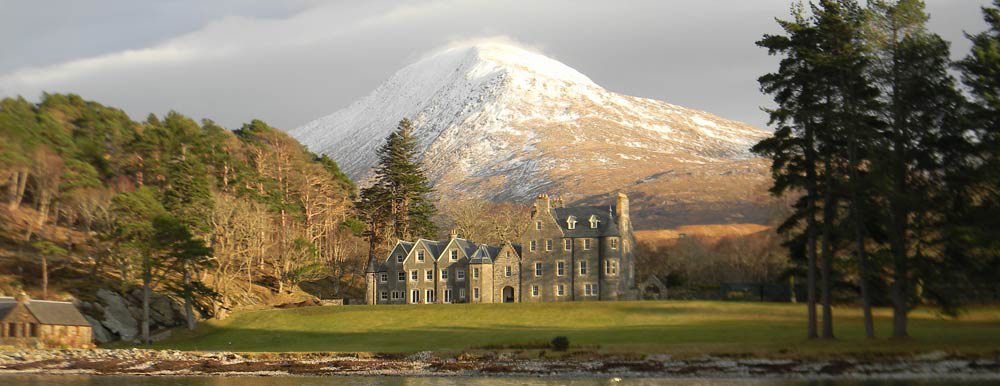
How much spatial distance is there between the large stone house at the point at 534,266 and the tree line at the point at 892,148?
108ft

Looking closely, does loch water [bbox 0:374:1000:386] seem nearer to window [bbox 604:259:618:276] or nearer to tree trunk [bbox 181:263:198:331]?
tree trunk [bbox 181:263:198:331]

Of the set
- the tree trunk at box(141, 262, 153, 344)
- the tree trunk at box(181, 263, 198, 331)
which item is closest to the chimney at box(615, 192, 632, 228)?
the tree trunk at box(181, 263, 198, 331)

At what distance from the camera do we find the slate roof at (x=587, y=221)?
85125 mm

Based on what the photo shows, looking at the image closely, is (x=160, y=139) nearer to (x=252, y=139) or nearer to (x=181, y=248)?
(x=252, y=139)

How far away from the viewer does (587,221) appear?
86.4 metres

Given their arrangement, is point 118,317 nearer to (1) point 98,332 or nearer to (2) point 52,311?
(1) point 98,332

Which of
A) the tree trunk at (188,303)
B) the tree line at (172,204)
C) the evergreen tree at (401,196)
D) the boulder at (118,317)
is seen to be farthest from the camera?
the evergreen tree at (401,196)

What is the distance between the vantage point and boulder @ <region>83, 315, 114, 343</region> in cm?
6806

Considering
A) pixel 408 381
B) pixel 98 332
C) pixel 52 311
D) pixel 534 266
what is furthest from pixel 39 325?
pixel 534 266

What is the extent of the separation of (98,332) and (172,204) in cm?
1444

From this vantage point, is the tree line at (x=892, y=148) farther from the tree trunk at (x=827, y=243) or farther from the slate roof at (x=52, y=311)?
the slate roof at (x=52, y=311)

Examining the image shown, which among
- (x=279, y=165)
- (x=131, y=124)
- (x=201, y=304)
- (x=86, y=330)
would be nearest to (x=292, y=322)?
(x=201, y=304)

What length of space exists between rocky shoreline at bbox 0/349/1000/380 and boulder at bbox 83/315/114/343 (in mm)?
6170

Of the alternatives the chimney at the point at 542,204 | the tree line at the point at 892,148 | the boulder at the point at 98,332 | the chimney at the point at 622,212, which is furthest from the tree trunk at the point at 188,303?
the tree line at the point at 892,148
